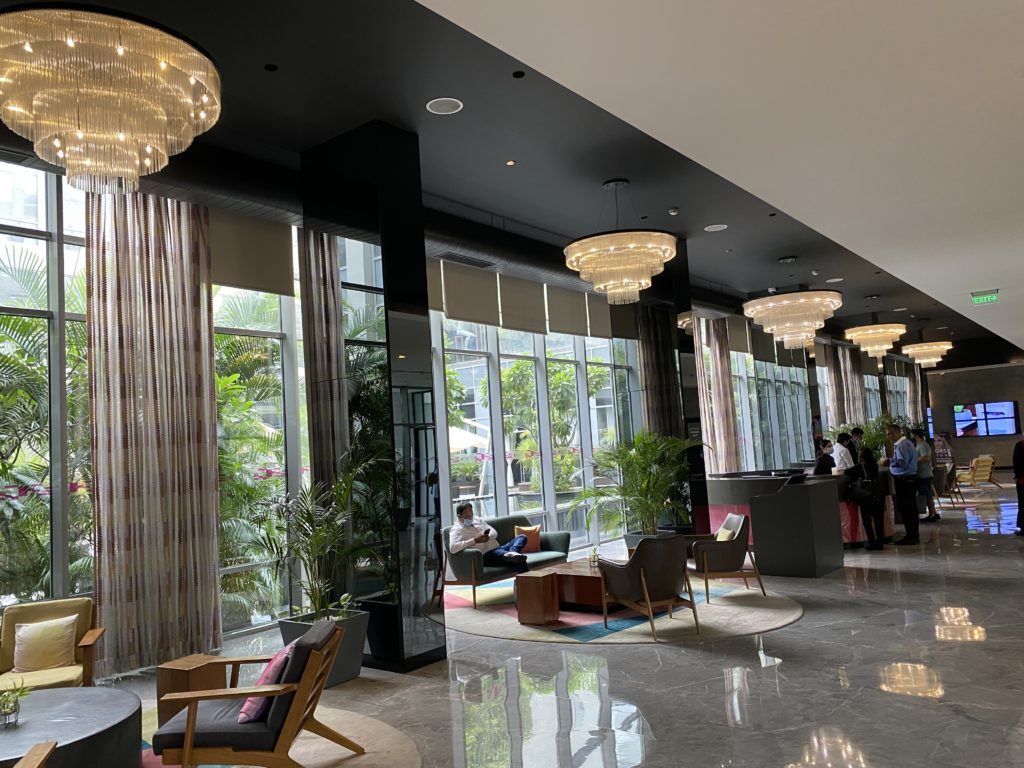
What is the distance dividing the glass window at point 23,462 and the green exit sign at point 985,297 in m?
13.3

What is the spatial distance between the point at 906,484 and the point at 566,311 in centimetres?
578

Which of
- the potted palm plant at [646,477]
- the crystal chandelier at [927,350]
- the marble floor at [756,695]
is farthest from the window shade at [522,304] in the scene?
the crystal chandelier at [927,350]

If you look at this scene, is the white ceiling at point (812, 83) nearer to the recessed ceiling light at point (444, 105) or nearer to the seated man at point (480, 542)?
the recessed ceiling light at point (444, 105)

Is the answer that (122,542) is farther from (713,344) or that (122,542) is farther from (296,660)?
(713,344)

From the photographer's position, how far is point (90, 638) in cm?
546

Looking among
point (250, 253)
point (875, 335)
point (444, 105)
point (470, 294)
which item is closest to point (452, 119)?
point (444, 105)

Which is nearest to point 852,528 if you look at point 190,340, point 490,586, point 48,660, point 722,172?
point 490,586

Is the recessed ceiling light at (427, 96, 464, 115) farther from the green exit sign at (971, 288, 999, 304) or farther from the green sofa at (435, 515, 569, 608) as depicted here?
the green exit sign at (971, 288, 999, 304)

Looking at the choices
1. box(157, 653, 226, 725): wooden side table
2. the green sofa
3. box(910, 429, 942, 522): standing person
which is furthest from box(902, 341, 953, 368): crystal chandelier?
box(157, 653, 226, 725): wooden side table

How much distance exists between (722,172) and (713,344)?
10.7 metres

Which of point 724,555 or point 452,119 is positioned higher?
point 452,119

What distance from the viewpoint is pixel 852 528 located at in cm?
1123

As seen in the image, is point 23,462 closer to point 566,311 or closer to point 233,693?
point 233,693

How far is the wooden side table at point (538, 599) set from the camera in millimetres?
7535
